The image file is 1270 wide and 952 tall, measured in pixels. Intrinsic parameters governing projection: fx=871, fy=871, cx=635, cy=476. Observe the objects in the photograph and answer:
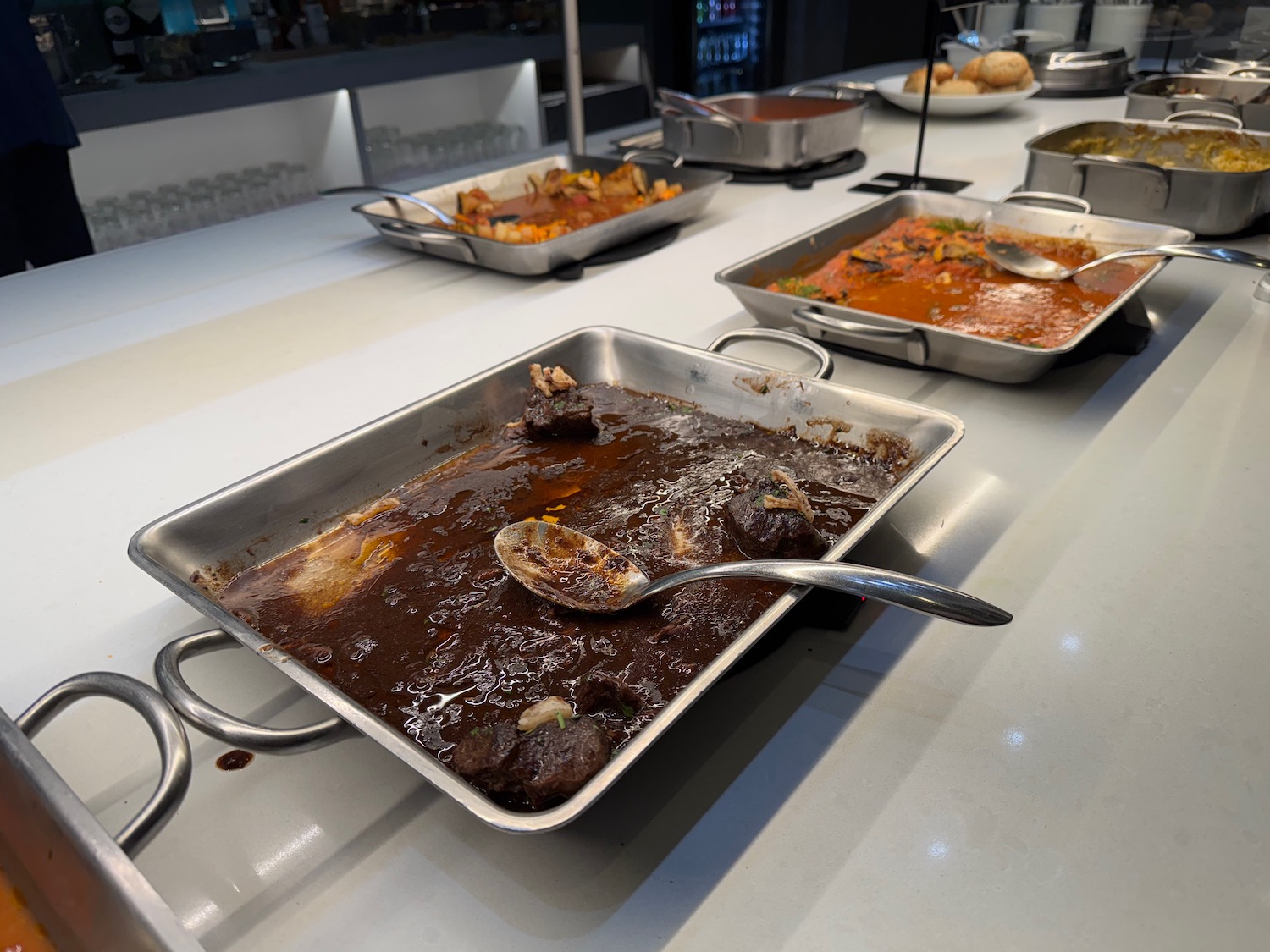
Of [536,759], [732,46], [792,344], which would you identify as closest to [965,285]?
[792,344]

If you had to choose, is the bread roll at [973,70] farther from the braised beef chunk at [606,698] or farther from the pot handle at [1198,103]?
the braised beef chunk at [606,698]

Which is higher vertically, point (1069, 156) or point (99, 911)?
point (1069, 156)

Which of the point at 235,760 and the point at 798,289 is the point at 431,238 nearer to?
the point at 798,289

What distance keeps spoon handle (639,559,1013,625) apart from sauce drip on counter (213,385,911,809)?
66mm

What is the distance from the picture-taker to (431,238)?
4.74 feet

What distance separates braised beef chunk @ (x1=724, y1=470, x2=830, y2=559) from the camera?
0.68 m

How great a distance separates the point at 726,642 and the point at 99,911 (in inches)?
15.4

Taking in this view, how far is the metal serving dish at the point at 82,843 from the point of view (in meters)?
0.38

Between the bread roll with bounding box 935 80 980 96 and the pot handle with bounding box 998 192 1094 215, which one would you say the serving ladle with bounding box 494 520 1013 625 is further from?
the bread roll with bounding box 935 80 980 96

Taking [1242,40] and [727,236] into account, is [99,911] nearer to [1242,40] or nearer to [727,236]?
[727,236]

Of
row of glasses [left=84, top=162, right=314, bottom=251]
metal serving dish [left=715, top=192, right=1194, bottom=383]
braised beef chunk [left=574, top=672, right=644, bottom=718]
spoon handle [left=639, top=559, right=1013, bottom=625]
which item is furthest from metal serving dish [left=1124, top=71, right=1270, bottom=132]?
row of glasses [left=84, top=162, right=314, bottom=251]

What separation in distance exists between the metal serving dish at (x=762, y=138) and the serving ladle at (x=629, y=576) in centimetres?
139

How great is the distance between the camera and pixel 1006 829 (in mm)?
541

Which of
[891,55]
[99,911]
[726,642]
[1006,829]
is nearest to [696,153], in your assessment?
[726,642]
